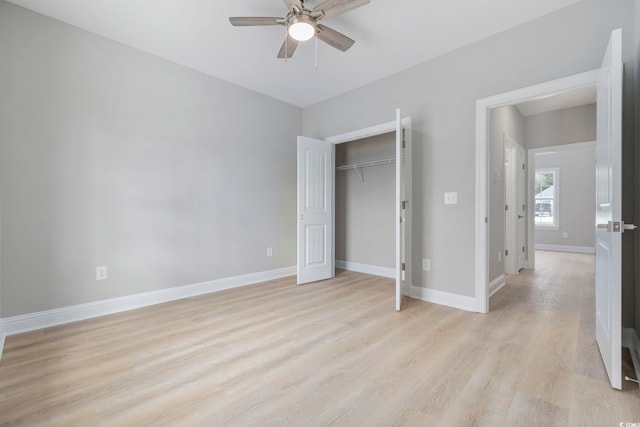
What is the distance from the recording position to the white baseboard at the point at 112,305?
2.43 meters

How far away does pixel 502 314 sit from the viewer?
2.81 meters

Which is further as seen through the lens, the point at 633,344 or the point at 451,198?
the point at 451,198

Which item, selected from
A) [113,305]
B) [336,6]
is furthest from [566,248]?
[113,305]

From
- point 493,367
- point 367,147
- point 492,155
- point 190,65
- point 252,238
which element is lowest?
point 493,367

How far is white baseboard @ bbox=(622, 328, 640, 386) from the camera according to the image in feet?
6.07

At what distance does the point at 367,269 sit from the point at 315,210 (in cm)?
136

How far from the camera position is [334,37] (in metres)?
2.43

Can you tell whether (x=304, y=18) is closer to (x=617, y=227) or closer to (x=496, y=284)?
(x=617, y=227)

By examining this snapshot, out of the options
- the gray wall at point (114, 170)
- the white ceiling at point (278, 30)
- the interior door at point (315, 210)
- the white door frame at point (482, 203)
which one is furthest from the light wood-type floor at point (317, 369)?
the white ceiling at point (278, 30)

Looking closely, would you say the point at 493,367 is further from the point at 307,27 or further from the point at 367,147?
the point at 367,147

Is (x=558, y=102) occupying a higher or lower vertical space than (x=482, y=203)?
higher

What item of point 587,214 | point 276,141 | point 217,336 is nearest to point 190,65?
point 276,141

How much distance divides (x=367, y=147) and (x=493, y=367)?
364 centimetres

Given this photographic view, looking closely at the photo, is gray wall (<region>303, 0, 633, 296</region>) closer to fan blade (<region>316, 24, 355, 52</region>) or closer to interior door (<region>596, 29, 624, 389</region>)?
interior door (<region>596, 29, 624, 389</region>)
